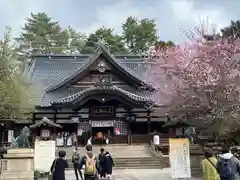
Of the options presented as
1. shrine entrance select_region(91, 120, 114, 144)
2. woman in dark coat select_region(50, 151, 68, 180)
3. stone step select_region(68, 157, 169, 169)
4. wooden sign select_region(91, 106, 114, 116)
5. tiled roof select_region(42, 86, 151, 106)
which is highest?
Answer: tiled roof select_region(42, 86, 151, 106)

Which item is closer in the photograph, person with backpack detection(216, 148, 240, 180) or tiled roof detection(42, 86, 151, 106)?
person with backpack detection(216, 148, 240, 180)

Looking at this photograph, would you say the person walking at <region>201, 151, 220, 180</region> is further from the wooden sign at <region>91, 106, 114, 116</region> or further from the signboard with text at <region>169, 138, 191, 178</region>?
the wooden sign at <region>91, 106, 114, 116</region>

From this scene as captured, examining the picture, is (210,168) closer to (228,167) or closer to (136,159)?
(228,167)

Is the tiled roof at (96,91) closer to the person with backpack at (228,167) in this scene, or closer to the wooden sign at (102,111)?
the wooden sign at (102,111)

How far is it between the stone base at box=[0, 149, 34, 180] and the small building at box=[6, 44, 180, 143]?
58.4 ft

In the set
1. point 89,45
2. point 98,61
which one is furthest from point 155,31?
point 98,61

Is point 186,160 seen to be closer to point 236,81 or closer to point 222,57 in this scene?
point 236,81

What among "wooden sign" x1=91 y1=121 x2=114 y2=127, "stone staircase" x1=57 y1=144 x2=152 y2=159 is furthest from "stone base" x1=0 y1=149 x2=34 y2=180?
"wooden sign" x1=91 y1=121 x2=114 y2=127

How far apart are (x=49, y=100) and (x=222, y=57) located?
59.6 ft

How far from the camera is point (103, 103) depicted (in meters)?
32.4

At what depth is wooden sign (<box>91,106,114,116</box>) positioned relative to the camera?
32.4m

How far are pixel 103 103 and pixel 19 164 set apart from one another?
20.2 meters

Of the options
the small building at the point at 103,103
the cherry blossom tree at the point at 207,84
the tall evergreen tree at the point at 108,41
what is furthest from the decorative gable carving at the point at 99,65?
the tall evergreen tree at the point at 108,41

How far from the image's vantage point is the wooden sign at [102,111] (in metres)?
32.4
